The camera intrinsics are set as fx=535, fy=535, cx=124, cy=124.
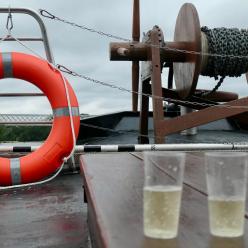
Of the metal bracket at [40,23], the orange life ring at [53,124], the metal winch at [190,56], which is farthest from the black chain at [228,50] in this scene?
the orange life ring at [53,124]

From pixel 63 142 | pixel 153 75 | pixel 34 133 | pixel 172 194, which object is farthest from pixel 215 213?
pixel 34 133

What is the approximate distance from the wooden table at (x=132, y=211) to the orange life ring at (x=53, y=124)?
85.3 inches

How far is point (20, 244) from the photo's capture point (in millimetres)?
2137

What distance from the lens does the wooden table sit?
2.62 ft

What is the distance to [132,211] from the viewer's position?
1.03m

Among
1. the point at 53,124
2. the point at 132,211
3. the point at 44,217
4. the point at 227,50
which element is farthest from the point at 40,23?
the point at 132,211

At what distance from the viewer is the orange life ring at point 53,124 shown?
384 cm

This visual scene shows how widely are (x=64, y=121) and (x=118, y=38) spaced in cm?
198

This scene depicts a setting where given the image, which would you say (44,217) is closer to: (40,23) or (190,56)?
(40,23)

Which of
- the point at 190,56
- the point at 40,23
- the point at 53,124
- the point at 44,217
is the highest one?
the point at 40,23

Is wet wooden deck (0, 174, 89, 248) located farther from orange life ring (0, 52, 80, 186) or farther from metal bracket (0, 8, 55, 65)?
metal bracket (0, 8, 55, 65)

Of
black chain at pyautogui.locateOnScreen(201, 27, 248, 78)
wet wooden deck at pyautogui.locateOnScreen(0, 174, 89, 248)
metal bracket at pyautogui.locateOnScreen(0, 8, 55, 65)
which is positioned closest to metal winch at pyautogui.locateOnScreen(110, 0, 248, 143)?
black chain at pyautogui.locateOnScreen(201, 27, 248, 78)

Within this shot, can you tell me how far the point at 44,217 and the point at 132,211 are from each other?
5.67 feet

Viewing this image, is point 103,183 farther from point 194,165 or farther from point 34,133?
point 34,133
